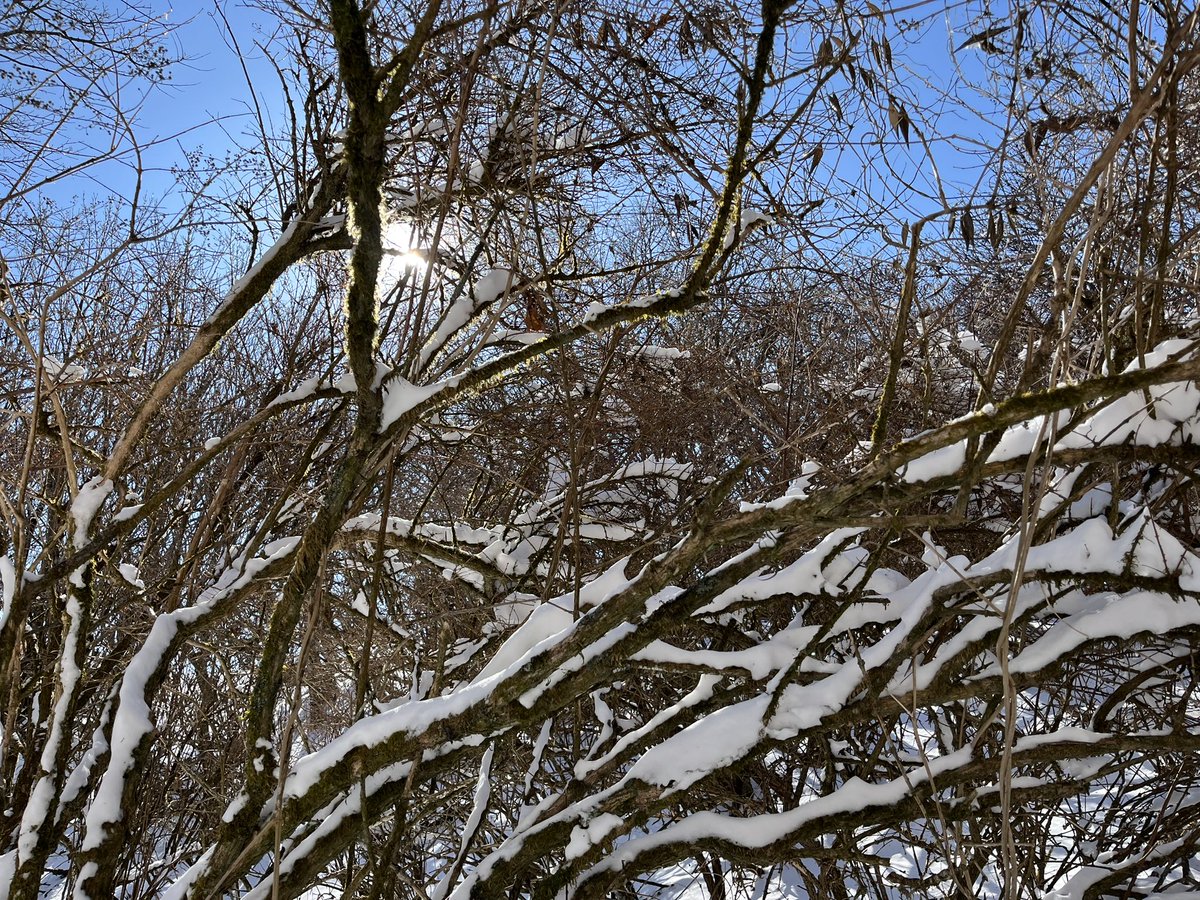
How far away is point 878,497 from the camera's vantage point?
5.71 feet

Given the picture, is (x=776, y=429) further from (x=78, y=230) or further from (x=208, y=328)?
(x=78, y=230)

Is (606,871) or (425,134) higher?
(425,134)

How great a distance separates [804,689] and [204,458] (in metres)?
2.09

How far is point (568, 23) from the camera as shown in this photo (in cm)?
245

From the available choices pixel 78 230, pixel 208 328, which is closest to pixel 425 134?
pixel 208 328

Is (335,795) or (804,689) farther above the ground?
(335,795)

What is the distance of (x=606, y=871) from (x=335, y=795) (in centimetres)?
75

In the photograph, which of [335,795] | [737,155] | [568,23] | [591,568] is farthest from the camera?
[591,568]

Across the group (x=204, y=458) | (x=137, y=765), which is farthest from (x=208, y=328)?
(x=137, y=765)

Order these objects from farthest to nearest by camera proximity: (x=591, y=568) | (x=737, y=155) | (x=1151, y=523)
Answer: (x=591, y=568) < (x=1151, y=523) < (x=737, y=155)

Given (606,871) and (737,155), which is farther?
(606,871)

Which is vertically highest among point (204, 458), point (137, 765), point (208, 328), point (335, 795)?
point (208, 328)

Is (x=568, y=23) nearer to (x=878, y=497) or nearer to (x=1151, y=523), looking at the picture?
(x=878, y=497)

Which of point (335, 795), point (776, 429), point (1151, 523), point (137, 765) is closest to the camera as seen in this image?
point (1151, 523)
